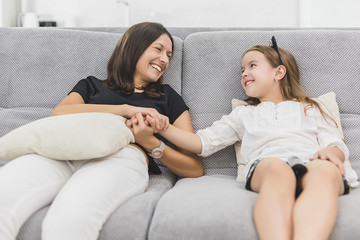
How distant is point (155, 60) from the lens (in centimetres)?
161

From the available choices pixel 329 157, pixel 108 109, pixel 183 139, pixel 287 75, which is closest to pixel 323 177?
pixel 329 157

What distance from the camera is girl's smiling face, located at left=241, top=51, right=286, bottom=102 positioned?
1.51m

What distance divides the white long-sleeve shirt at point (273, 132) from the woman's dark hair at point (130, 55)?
322mm

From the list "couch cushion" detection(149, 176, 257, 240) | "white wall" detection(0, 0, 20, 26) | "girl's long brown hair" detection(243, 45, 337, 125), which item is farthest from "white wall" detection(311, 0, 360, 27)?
"white wall" detection(0, 0, 20, 26)

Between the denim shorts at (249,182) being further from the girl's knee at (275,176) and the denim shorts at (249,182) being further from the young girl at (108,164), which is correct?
the young girl at (108,164)

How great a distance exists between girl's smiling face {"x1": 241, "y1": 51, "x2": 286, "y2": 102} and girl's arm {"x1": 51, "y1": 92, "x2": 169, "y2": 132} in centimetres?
39

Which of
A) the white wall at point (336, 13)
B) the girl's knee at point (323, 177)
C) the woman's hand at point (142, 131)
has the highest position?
the white wall at point (336, 13)

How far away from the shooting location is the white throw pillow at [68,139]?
109cm

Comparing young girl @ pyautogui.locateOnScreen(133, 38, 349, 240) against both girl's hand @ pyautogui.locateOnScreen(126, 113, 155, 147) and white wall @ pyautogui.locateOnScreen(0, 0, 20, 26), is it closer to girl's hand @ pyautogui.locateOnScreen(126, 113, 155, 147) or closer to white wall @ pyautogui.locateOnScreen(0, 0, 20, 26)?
girl's hand @ pyautogui.locateOnScreen(126, 113, 155, 147)

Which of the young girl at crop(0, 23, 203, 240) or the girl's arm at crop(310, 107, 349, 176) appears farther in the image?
the girl's arm at crop(310, 107, 349, 176)

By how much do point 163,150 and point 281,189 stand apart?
1.59 ft

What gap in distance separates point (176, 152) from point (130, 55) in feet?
1.64

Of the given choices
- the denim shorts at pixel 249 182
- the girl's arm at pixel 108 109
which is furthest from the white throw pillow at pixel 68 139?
the denim shorts at pixel 249 182

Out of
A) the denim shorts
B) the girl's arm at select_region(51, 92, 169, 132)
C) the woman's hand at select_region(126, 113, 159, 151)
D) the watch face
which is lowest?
the denim shorts
